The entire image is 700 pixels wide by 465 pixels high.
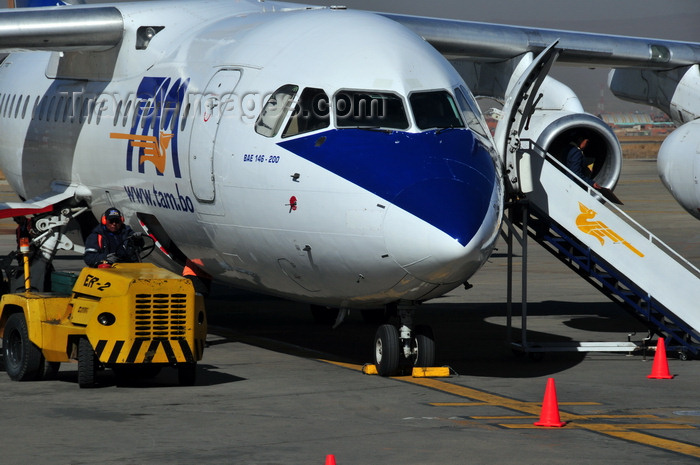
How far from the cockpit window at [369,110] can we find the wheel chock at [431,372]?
2703 mm

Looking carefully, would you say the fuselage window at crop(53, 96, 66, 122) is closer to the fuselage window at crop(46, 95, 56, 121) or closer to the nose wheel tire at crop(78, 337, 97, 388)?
the fuselage window at crop(46, 95, 56, 121)

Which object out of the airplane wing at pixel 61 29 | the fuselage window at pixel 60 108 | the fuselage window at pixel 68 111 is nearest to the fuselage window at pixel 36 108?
Answer: the fuselage window at pixel 60 108

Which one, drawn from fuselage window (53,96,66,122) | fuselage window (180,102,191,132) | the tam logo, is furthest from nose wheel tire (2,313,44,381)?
fuselage window (53,96,66,122)

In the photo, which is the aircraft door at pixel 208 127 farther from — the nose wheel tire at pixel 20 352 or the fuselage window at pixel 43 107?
the fuselage window at pixel 43 107

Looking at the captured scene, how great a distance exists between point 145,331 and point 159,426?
1.95 metres

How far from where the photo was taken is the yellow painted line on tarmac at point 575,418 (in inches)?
419

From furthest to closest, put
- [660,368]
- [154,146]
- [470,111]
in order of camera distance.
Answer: [154,146] → [660,368] → [470,111]

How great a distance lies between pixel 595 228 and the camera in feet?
53.2

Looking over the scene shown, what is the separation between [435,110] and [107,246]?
14.1 ft

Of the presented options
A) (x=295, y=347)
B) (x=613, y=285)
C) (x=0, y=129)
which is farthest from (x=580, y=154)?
(x=0, y=129)

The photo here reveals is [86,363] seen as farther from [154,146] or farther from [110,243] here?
[154,146]

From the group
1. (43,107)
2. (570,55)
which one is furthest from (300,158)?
(570,55)

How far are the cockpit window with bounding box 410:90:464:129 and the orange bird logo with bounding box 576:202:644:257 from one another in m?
3.39

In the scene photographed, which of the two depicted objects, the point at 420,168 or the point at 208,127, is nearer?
the point at 420,168
